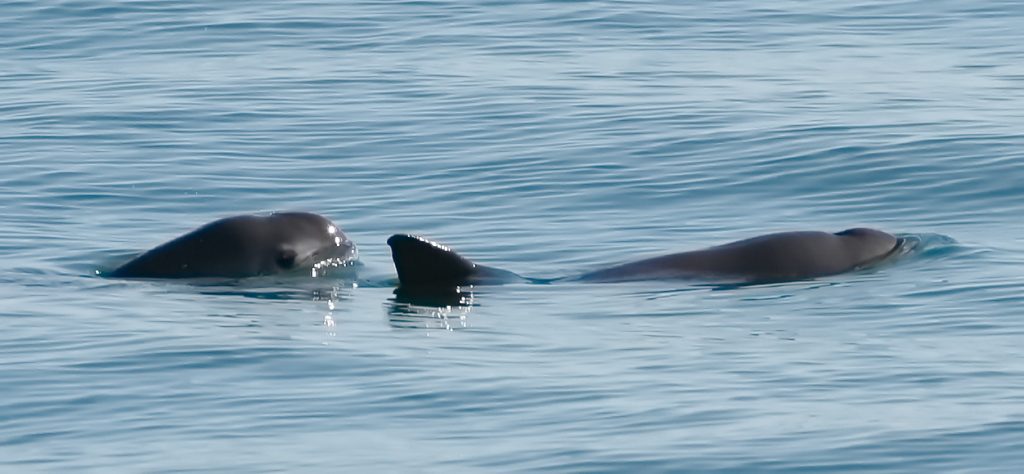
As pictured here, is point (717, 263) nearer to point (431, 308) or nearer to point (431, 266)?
point (431, 266)

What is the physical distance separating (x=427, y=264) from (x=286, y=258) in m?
1.51

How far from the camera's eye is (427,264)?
640 inches

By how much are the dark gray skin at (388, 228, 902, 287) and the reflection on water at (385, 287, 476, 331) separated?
15 centimetres

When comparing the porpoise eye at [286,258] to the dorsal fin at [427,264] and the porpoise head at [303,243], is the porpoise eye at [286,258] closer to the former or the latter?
the porpoise head at [303,243]

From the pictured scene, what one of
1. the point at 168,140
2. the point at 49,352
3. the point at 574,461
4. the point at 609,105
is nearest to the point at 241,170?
the point at 168,140

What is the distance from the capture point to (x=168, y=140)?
24609mm

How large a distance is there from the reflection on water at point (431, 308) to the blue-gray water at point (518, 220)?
0.07 m

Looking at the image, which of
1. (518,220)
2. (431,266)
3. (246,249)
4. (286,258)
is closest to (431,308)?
(431,266)

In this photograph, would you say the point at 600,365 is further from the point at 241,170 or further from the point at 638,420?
the point at 241,170

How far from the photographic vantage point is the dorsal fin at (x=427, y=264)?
16.1 m

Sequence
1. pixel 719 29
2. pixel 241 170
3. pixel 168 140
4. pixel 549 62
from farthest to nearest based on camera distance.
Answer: pixel 719 29, pixel 549 62, pixel 168 140, pixel 241 170

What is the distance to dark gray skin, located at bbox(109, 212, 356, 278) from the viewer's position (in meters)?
17.0

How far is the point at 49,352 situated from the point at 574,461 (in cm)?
420

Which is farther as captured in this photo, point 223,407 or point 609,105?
point 609,105
